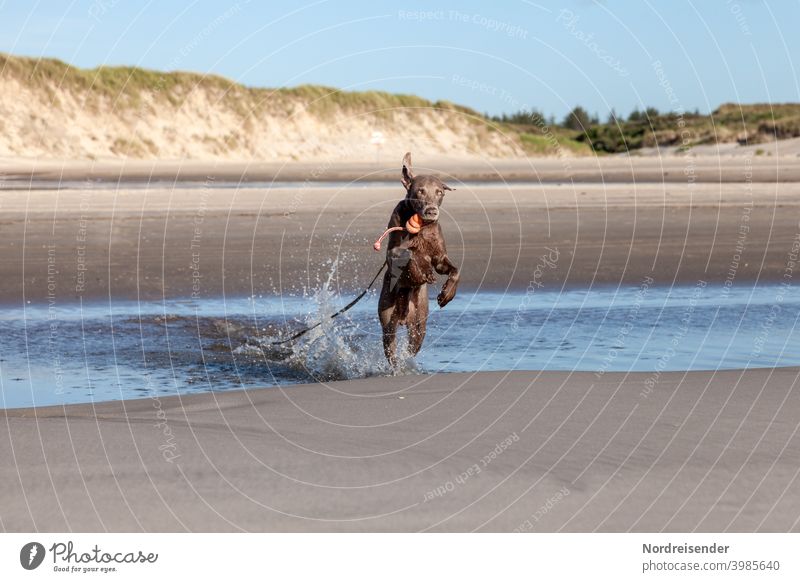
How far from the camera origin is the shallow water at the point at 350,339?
980 cm

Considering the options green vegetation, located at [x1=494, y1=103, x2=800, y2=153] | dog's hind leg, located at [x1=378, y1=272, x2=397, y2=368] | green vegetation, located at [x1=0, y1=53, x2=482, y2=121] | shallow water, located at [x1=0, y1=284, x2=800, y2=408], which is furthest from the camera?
green vegetation, located at [x1=494, y1=103, x2=800, y2=153]

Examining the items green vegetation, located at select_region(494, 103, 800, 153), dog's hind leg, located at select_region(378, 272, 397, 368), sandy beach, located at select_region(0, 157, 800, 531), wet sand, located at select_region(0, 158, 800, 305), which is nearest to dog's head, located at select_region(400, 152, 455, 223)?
dog's hind leg, located at select_region(378, 272, 397, 368)

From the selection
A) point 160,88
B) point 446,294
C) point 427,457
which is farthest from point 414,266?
point 160,88

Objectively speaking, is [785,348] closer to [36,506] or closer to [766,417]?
[766,417]

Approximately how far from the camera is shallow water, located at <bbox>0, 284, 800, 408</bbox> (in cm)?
980

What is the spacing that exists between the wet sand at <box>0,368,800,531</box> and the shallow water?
1.95 metres

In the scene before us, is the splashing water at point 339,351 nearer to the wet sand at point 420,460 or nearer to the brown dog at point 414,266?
the brown dog at point 414,266

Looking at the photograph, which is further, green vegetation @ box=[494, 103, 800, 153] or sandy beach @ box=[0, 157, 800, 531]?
green vegetation @ box=[494, 103, 800, 153]

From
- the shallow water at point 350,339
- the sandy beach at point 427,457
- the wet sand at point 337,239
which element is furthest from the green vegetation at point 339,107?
the sandy beach at point 427,457

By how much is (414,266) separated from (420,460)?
156 inches

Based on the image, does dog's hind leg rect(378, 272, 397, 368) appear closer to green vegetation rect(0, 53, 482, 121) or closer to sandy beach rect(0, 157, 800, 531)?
sandy beach rect(0, 157, 800, 531)

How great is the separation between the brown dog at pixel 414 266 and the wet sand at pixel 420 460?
2.01 metres

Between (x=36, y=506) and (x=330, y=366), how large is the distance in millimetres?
5270
